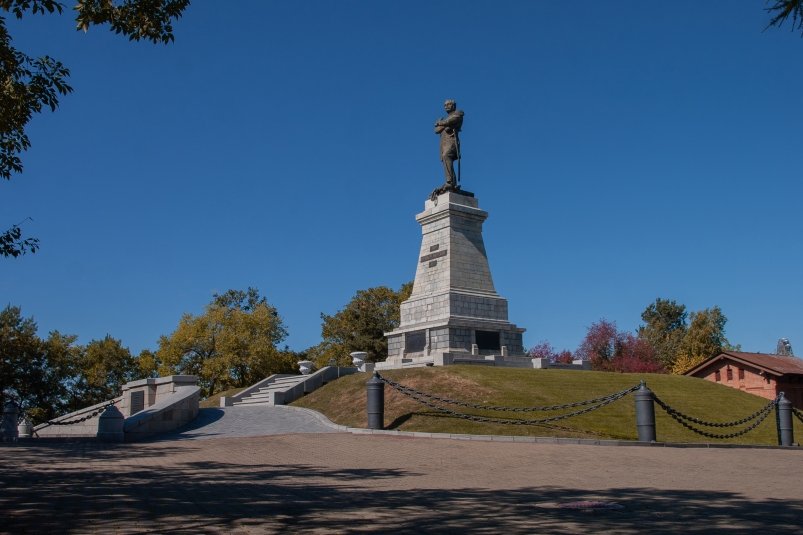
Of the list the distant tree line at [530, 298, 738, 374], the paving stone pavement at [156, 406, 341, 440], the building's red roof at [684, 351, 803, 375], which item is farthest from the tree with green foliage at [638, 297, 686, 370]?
the paving stone pavement at [156, 406, 341, 440]

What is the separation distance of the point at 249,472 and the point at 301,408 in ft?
42.2

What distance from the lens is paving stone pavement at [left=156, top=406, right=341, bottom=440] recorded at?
19.6 m

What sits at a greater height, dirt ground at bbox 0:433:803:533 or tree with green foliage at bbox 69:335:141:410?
tree with green foliage at bbox 69:335:141:410

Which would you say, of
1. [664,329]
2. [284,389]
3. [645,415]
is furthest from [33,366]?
[664,329]

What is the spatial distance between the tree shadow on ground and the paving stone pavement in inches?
335

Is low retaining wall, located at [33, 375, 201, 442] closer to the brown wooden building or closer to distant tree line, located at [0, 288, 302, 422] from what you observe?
distant tree line, located at [0, 288, 302, 422]

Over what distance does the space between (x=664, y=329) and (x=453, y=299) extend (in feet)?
192

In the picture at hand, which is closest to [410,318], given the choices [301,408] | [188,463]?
[301,408]

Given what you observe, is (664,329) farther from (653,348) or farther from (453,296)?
(453,296)

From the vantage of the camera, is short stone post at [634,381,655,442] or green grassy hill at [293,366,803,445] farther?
green grassy hill at [293,366,803,445]

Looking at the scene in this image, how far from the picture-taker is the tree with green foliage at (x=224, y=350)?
49.9 metres

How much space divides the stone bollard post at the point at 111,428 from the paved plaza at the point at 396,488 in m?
2.10

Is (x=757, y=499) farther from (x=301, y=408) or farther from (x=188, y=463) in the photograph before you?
(x=301, y=408)

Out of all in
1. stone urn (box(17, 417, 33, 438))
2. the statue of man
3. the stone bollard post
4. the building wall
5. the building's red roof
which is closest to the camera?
the stone bollard post
